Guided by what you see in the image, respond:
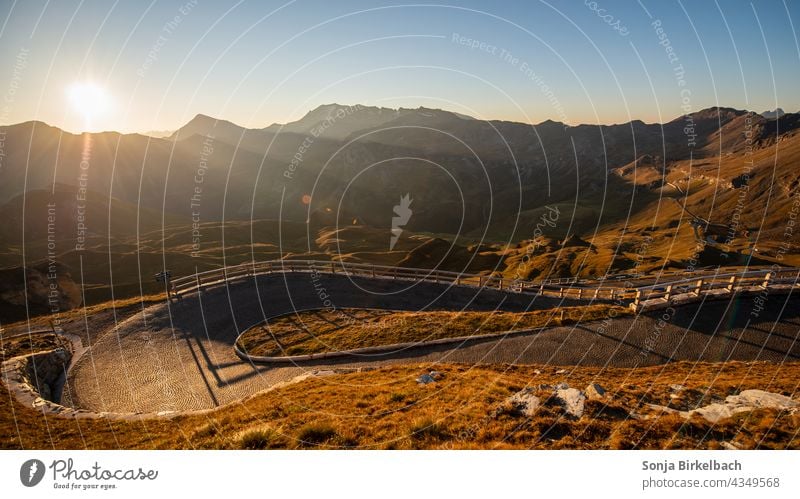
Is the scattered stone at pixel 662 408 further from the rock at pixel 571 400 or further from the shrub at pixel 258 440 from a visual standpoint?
the shrub at pixel 258 440

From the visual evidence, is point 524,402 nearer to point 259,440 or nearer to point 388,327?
point 259,440

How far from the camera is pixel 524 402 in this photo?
10.5 metres

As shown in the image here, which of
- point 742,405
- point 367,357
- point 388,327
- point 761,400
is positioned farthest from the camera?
point 388,327

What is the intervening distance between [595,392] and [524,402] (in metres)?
2.16

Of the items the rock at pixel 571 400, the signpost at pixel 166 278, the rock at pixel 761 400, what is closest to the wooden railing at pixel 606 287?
the signpost at pixel 166 278

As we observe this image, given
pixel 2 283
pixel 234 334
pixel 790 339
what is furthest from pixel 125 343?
pixel 2 283

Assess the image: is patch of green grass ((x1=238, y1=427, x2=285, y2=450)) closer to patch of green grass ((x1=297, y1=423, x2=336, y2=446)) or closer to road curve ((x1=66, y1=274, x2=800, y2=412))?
patch of green grass ((x1=297, y1=423, x2=336, y2=446))

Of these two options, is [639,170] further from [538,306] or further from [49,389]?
[49,389]

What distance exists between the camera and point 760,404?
9.54m

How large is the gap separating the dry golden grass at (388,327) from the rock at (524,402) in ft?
21.8

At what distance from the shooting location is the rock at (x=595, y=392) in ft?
33.8

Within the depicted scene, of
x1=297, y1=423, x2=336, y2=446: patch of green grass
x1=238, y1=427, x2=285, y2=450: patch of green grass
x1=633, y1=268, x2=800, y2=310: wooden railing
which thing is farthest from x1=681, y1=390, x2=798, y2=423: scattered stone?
x1=238, y1=427, x2=285, y2=450: patch of green grass

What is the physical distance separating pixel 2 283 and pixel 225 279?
165ft

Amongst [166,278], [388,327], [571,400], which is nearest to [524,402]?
[571,400]
